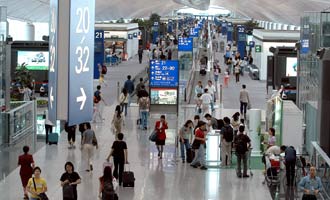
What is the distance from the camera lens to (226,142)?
66.3 ft

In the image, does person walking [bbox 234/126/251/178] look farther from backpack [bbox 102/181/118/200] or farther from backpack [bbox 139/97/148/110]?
backpack [bbox 139/97/148/110]

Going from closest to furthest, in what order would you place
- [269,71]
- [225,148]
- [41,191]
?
[41,191], [225,148], [269,71]

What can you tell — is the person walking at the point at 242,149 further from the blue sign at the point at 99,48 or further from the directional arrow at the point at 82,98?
the blue sign at the point at 99,48

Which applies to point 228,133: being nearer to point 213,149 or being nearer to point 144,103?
point 213,149

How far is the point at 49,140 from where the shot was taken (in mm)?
22969

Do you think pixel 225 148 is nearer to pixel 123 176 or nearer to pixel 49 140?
pixel 123 176

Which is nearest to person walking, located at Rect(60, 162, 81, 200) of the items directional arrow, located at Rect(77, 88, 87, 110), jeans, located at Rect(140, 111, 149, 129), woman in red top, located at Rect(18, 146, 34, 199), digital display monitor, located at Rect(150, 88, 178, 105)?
woman in red top, located at Rect(18, 146, 34, 199)

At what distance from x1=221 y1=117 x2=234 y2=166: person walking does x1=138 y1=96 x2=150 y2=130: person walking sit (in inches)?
224

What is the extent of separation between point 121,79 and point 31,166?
3172 cm

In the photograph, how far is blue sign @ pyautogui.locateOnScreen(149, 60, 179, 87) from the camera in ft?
97.4

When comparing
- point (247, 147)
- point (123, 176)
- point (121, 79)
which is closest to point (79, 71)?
point (123, 176)

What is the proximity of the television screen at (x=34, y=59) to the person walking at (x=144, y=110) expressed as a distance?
13.2m

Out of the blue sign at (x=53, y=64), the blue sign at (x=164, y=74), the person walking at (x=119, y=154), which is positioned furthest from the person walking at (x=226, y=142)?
the blue sign at (x=53, y=64)

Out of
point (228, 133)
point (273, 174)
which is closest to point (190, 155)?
point (228, 133)
